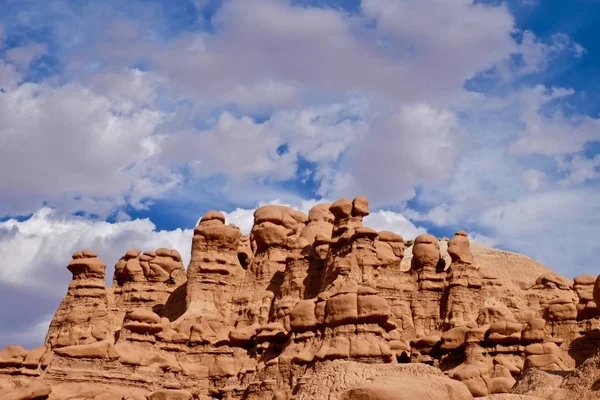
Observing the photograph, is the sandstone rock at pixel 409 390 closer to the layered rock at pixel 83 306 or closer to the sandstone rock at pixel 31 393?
the sandstone rock at pixel 31 393

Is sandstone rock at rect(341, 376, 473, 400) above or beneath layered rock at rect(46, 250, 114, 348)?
beneath

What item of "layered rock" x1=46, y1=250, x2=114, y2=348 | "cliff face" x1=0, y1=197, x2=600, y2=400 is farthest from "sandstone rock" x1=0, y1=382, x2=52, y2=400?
"layered rock" x1=46, y1=250, x2=114, y2=348

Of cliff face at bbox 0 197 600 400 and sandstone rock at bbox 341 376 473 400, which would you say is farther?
cliff face at bbox 0 197 600 400

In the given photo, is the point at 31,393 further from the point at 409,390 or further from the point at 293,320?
the point at 409,390

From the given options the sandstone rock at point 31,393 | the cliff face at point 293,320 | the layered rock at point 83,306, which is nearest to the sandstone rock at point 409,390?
the cliff face at point 293,320

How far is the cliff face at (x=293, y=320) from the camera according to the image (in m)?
43.5

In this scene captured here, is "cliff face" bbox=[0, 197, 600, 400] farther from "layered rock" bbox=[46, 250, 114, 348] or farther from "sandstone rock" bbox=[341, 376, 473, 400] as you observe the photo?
"sandstone rock" bbox=[341, 376, 473, 400]

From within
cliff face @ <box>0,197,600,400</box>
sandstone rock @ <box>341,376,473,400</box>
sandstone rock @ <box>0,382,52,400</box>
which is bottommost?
sandstone rock @ <box>341,376,473,400</box>

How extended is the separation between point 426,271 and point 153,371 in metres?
21.4

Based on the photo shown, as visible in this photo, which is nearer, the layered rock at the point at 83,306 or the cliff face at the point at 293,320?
the cliff face at the point at 293,320

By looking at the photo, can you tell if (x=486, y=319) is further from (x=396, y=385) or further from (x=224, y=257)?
(x=396, y=385)

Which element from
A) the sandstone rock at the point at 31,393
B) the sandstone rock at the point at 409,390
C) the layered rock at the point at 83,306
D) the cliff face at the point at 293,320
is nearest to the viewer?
the sandstone rock at the point at 409,390

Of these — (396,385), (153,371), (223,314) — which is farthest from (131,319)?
(396,385)

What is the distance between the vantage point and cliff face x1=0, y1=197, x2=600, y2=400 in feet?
143
